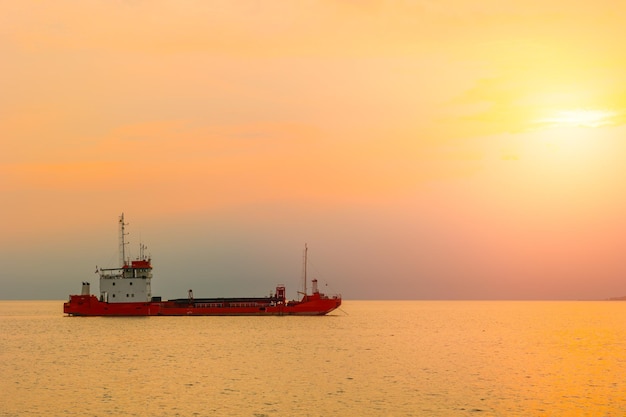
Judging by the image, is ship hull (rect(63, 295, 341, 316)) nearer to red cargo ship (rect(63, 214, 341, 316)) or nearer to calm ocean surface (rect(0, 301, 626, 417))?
Result: red cargo ship (rect(63, 214, 341, 316))

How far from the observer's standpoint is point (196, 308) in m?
134

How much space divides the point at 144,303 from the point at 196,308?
39.6ft

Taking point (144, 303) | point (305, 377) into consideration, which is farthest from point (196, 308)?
point (305, 377)

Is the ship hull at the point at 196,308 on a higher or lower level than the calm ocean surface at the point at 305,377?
higher

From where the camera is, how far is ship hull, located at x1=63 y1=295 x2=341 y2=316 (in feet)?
413

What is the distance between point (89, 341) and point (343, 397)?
53.8 metres

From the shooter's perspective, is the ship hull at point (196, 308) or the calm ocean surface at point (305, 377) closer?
the calm ocean surface at point (305, 377)

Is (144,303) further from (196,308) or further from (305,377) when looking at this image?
(305,377)

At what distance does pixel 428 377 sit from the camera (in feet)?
183

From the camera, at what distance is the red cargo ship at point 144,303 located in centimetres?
12350

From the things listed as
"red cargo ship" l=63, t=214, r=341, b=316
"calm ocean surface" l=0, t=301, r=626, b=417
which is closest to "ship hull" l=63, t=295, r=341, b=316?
"red cargo ship" l=63, t=214, r=341, b=316

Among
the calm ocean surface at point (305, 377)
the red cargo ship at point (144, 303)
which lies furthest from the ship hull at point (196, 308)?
the calm ocean surface at point (305, 377)

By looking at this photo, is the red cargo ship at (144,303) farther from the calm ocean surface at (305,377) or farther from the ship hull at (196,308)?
the calm ocean surface at (305,377)

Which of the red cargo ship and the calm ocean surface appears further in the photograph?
the red cargo ship
